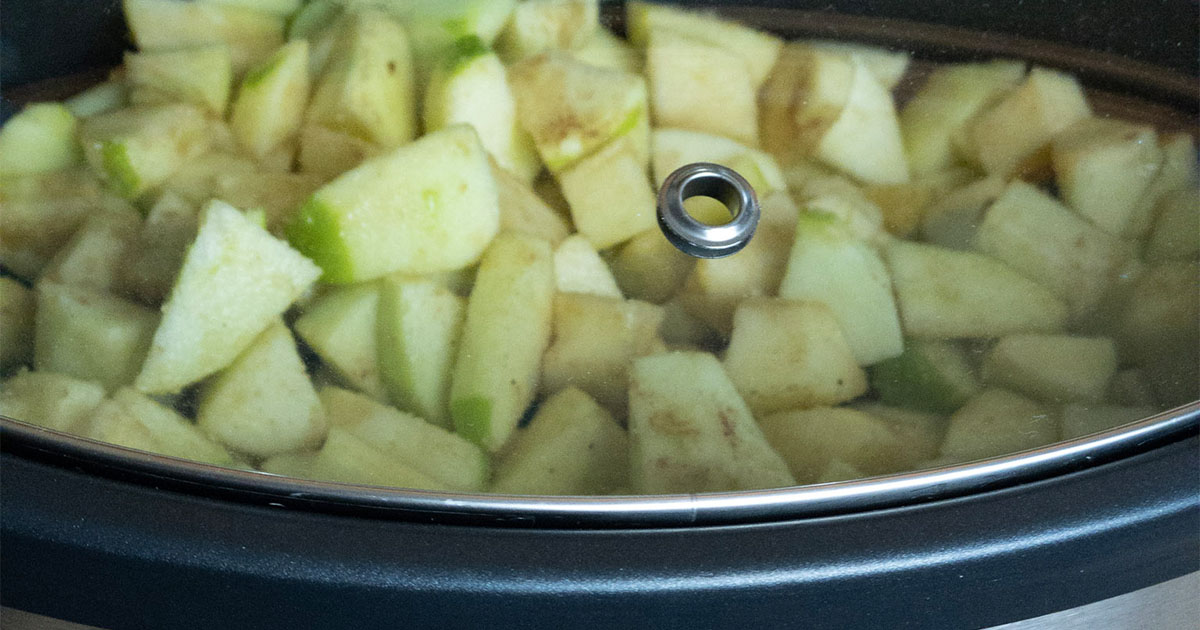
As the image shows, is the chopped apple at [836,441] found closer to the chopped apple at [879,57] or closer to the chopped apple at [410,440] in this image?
the chopped apple at [410,440]

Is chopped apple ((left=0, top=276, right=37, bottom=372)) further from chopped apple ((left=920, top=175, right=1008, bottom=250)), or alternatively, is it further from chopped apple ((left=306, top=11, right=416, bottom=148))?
chopped apple ((left=920, top=175, right=1008, bottom=250))

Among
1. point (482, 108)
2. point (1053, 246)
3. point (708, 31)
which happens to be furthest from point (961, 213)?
point (482, 108)

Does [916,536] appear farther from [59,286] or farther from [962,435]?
[59,286]

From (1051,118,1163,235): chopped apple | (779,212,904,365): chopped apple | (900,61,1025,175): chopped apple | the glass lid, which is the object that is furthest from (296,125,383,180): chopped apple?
(1051,118,1163,235): chopped apple

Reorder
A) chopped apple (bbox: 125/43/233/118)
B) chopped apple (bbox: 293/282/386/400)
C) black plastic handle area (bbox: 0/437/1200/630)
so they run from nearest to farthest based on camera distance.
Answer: black plastic handle area (bbox: 0/437/1200/630)
chopped apple (bbox: 293/282/386/400)
chopped apple (bbox: 125/43/233/118)

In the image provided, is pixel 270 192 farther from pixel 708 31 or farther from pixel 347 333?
pixel 708 31

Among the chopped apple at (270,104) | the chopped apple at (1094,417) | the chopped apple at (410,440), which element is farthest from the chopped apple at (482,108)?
the chopped apple at (1094,417)

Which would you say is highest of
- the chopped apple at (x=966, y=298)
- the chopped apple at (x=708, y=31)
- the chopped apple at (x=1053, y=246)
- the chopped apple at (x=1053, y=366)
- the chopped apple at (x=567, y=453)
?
the chopped apple at (x=708, y=31)
